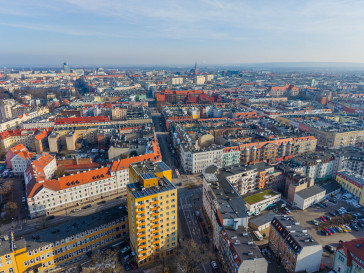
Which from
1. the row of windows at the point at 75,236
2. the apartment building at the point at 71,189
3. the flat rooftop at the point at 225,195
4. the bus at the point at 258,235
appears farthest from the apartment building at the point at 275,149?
the row of windows at the point at 75,236

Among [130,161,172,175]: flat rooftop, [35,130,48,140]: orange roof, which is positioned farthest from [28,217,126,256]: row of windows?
[35,130,48,140]: orange roof

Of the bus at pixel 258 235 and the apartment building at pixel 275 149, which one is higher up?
the apartment building at pixel 275 149

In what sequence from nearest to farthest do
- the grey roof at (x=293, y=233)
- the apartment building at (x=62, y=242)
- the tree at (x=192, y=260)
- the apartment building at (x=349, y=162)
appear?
the apartment building at (x=62, y=242), the tree at (x=192, y=260), the grey roof at (x=293, y=233), the apartment building at (x=349, y=162)

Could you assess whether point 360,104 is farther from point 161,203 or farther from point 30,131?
point 30,131

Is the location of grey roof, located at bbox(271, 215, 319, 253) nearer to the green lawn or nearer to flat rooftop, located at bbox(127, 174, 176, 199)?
the green lawn

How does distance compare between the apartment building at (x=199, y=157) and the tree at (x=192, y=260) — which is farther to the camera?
the apartment building at (x=199, y=157)

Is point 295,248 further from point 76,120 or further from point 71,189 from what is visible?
point 76,120

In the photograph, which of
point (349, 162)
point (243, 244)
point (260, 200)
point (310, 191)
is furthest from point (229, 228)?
point (349, 162)

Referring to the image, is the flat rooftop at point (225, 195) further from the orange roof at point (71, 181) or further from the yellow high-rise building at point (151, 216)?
the orange roof at point (71, 181)
